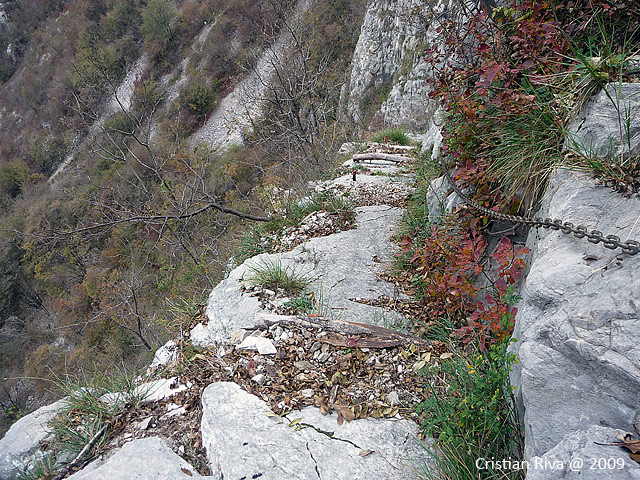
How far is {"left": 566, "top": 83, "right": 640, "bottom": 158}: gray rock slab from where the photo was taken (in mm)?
1784

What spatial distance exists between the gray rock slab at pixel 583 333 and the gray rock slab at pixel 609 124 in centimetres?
29

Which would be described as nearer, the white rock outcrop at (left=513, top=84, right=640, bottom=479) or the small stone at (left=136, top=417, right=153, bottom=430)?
the white rock outcrop at (left=513, top=84, right=640, bottom=479)

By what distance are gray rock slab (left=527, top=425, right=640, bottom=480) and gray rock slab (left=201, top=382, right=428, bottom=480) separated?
0.81m

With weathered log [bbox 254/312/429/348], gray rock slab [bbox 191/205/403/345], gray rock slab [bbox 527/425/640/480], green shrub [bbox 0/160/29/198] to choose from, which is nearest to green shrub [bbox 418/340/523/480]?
gray rock slab [bbox 527/425/640/480]

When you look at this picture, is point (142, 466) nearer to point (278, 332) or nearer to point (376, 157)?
point (278, 332)

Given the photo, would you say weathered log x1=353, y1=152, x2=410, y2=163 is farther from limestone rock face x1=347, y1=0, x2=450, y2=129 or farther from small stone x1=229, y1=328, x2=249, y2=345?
small stone x1=229, y1=328, x2=249, y2=345

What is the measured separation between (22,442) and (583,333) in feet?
11.7

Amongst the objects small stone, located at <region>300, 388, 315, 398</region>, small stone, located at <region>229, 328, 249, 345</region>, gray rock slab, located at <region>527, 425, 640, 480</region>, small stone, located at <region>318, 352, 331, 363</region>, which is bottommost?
small stone, located at <region>318, 352, 331, 363</region>

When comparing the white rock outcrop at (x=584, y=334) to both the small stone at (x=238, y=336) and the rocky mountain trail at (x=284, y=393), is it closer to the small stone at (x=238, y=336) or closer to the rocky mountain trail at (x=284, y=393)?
the rocky mountain trail at (x=284, y=393)

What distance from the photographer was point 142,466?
189cm

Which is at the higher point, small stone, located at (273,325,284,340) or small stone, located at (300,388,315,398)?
small stone, located at (273,325,284,340)

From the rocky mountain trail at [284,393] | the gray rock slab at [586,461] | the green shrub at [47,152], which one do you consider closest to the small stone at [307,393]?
the rocky mountain trail at [284,393]

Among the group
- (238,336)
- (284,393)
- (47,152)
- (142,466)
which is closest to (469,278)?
(284,393)

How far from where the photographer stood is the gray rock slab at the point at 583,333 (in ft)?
4.08
